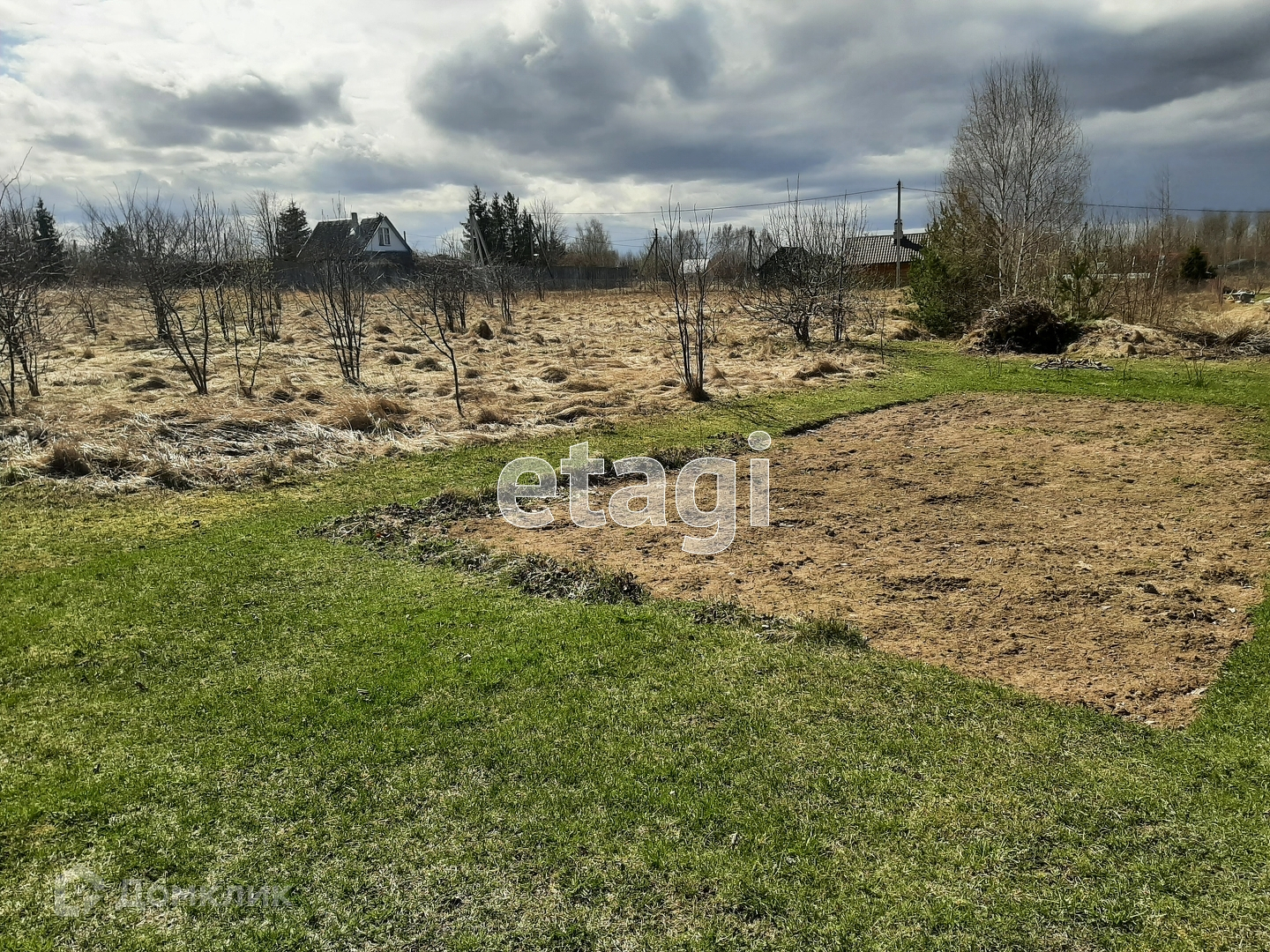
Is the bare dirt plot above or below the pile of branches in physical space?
below

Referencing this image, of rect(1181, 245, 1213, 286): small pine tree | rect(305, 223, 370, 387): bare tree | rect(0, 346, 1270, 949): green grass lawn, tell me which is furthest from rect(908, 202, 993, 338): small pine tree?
rect(0, 346, 1270, 949): green grass lawn

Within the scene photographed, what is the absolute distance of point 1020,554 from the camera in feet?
19.4

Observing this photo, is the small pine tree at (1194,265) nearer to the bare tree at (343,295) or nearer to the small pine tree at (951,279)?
the small pine tree at (951,279)

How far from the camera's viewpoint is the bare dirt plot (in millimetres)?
4414

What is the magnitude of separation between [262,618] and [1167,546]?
677 centimetres

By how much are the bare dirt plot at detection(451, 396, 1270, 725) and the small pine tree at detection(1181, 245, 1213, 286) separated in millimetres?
27753

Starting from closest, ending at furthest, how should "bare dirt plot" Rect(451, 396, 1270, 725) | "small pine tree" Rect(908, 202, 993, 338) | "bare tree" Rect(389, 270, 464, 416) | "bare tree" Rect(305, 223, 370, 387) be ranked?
1. "bare dirt plot" Rect(451, 396, 1270, 725)
2. "bare tree" Rect(305, 223, 370, 387)
3. "bare tree" Rect(389, 270, 464, 416)
4. "small pine tree" Rect(908, 202, 993, 338)

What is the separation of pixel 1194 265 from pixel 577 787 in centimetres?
3882

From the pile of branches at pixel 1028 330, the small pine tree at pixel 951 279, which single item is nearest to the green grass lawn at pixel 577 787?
the pile of branches at pixel 1028 330

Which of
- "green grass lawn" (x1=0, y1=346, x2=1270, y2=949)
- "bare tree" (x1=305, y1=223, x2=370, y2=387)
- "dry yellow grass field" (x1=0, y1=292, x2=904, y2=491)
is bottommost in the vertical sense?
"green grass lawn" (x1=0, y1=346, x2=1270, y2=949)

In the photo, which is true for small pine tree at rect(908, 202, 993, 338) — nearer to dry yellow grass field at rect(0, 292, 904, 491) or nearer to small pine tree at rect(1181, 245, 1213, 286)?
dry yellow grass field at rect(0, 292, 904, 491)

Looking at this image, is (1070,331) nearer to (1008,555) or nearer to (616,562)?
(1008,555)

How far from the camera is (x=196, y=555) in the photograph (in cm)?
616

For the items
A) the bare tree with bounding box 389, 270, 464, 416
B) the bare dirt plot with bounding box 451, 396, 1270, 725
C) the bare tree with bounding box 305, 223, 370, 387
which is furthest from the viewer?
the bare tree with bounding box 389, 270, 464, 416
